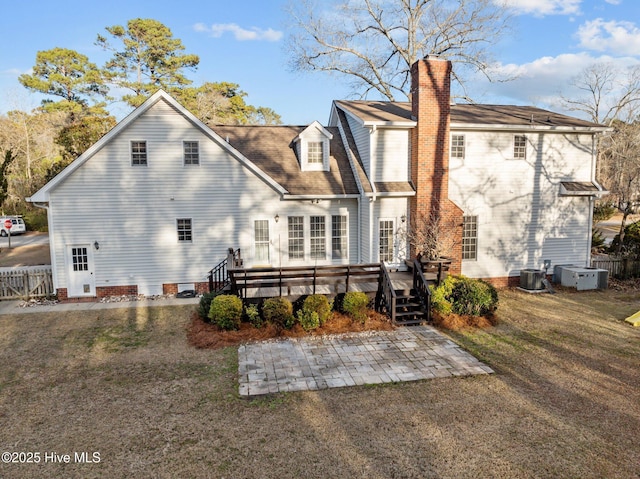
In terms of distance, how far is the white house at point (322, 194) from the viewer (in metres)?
14.9

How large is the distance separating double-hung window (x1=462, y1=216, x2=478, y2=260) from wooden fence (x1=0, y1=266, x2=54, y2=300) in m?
15.8

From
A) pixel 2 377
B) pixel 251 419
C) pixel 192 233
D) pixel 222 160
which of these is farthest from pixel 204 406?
pixel 222 160

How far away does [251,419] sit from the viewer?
702 centimetres

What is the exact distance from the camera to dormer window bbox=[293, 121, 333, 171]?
16.8 m

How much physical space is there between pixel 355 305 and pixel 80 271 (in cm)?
1020

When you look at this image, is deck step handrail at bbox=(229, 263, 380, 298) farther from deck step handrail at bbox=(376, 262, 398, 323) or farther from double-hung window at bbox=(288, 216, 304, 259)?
double-hung window at bbox=(288, 216, 304, 259)

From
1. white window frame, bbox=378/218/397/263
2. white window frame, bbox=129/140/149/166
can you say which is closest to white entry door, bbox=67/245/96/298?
white window frame, bbox=129/140/149/166

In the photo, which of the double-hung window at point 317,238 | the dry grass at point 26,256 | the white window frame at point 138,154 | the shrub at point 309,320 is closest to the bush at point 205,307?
the shrub at point 309,320

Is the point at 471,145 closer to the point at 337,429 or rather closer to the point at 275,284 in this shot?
the point at 275,284

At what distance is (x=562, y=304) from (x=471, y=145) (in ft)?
21.7

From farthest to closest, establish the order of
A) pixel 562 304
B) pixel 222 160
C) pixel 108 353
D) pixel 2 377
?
pixel 222 160 → pixel 562 304 → pixel 108 353 → pixel 2 377

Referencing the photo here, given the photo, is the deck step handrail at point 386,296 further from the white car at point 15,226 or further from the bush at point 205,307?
the white car at point 15,226

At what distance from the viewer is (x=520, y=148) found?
54.6 ft

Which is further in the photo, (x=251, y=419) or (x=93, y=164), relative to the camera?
(x=93, y=164)
